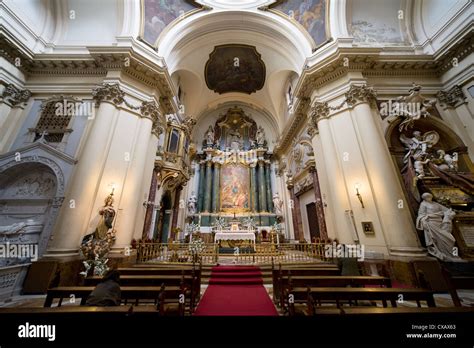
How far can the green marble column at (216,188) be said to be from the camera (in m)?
14.1

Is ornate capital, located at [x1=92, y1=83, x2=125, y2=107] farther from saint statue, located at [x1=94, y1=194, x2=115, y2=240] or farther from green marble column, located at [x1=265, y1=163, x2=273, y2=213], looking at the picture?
green marble column, located at [x1=265, y1=163, x2=273, y2=213]

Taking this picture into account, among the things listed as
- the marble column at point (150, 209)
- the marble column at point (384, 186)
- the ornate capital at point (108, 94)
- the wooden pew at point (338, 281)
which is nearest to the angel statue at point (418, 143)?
the marble column at point (384, 186)

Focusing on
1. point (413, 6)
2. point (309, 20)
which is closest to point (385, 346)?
point (309, 20)

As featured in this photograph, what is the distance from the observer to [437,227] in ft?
15.4

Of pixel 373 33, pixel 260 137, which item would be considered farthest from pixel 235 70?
pixel 373 33

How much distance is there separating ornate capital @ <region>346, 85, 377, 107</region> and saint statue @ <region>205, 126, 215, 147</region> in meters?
11.2

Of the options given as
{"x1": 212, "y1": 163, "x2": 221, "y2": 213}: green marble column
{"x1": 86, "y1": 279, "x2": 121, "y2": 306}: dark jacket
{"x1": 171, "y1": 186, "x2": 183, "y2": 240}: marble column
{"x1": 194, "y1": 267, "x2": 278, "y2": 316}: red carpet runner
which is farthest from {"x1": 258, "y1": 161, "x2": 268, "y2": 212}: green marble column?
{"x1": 86, "y1": 279, "x2": 121, "y2": 306}: dark jacket

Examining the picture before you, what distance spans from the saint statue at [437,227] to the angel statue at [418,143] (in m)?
1.46

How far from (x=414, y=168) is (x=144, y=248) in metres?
9.34

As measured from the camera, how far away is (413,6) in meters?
7.95

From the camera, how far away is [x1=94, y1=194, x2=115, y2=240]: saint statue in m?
5.38

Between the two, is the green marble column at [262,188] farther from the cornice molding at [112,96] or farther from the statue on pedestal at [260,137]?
the cornice molding at [112,96]

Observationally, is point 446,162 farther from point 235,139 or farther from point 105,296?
point 235,139

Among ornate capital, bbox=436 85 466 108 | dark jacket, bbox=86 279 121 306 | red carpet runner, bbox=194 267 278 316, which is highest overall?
ornate capital, bbox=436 85 466 108
